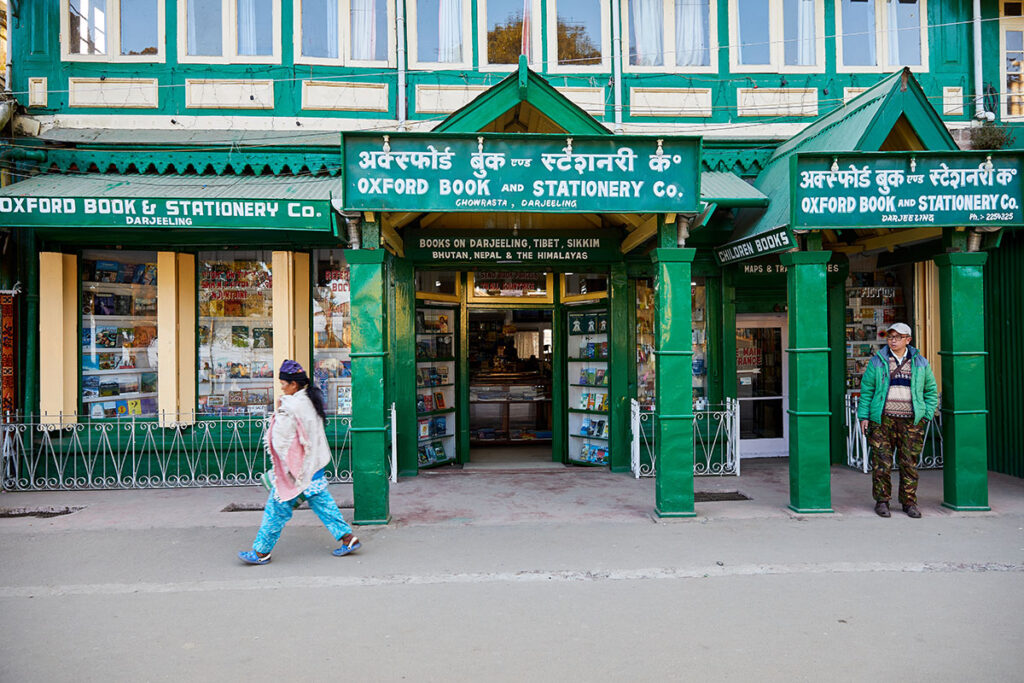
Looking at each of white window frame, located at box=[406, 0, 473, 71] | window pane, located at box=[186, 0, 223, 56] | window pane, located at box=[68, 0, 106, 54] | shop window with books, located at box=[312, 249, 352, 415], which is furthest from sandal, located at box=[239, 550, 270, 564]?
window pane, located at box=[68, 0, 106, 54]

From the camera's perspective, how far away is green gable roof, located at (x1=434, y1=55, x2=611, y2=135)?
6945 mm

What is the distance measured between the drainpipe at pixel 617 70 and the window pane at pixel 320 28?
4.09 metres

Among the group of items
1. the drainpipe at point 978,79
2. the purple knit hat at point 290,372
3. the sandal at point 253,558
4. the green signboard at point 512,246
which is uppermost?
the drainpipe at point 978,79

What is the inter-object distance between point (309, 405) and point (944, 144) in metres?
7.34

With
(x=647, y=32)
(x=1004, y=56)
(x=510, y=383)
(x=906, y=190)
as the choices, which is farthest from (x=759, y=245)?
(x=1004, y=56)

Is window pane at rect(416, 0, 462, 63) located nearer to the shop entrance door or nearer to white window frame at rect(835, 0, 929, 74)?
white window frame at rect(835, 0, 929, 74)

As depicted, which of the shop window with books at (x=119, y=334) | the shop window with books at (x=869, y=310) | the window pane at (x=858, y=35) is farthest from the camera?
the shop window with books at (x=869, y=310)

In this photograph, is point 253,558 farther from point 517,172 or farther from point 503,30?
point 503,30

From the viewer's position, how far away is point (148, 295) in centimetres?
934

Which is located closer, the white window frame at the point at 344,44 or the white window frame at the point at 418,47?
the white window frame at the point at 344,44

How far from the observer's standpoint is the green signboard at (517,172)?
6.37 meters

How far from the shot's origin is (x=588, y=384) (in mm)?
9961

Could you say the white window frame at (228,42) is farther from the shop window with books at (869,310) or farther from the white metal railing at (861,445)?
the white metal railing at (861,445)

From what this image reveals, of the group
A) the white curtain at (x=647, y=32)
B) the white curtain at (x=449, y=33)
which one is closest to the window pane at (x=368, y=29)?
the white curtain at (x=449, y=33)
